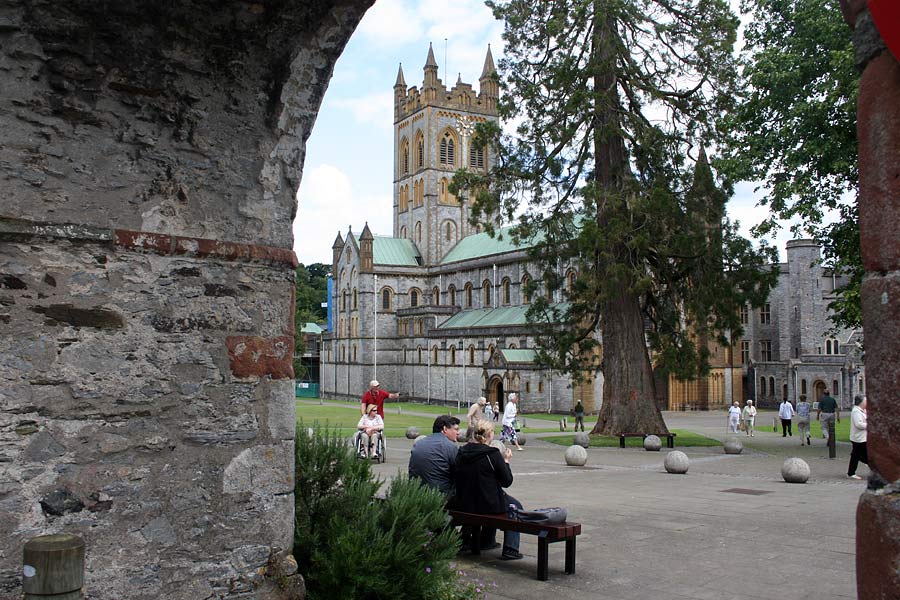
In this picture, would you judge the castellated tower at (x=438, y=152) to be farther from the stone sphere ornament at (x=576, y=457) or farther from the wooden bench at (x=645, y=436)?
the stone sphere ornament at (x=576, y=457)

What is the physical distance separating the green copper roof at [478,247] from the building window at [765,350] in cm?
2316

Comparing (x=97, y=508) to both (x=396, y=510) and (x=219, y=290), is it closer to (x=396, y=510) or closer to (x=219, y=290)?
(x=219, y=290)

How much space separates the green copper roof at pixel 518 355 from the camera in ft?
180

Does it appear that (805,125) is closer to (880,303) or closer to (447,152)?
(880,303)

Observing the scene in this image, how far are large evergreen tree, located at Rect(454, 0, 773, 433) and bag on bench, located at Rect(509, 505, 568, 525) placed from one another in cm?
1753

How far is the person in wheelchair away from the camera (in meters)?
17.7

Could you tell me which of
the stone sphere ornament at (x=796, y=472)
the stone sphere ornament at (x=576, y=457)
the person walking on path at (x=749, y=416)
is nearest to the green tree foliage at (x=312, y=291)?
the person walking on path at (x=749, y=416)

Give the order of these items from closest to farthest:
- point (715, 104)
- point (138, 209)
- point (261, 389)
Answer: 1. point (138, 209)
2. point (261, 389)
3. point (715, 104)

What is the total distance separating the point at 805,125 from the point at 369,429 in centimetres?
→ 1308

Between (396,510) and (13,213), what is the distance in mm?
3370

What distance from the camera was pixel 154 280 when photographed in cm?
551

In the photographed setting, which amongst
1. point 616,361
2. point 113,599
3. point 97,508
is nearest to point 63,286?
point 97,508

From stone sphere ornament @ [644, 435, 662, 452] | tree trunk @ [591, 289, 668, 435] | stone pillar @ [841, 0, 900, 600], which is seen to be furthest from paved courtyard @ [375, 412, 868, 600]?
tree trunk @ [591, 289, 668, 435]

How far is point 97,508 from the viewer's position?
202 inches
